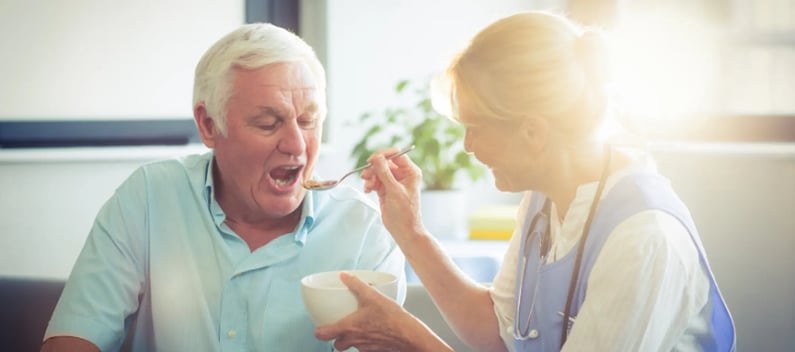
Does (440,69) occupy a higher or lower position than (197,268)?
higher

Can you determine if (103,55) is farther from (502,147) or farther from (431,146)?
(502,147)

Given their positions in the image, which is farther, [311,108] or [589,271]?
[311,108]

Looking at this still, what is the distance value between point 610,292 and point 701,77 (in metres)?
1.84

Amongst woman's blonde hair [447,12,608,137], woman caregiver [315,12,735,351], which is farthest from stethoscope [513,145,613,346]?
woman's blonde hair [447,12,608,137]

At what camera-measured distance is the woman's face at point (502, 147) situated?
126 cm

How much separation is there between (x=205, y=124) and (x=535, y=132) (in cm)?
68

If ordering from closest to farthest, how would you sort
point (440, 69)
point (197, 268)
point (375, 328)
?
point (375, 328)
point (197, 268)
point (440, 69)

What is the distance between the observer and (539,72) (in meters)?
1.21

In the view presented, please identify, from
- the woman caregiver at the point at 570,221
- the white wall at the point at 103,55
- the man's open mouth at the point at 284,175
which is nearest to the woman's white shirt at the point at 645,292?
the woman caregiver at the point at 570,221

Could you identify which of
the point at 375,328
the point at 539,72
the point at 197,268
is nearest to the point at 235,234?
the point at 197,268

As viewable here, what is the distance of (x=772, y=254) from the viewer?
2.46m

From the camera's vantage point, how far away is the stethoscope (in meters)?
1.25

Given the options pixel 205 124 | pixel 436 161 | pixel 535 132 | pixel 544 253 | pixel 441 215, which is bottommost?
pixel 441 215

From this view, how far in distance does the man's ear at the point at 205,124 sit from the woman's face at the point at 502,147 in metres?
0.53
